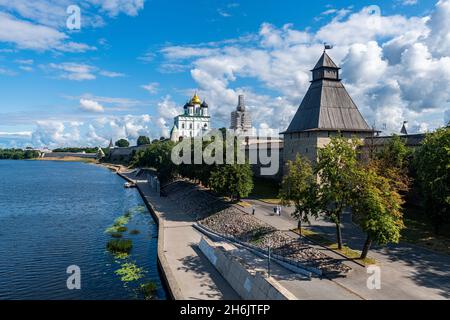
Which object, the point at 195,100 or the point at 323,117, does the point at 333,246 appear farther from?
the point at 195,100

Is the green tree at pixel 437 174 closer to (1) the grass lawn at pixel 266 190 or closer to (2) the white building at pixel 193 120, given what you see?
(1) the grass lawn at pixel 266 190

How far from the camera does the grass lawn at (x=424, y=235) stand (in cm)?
2764

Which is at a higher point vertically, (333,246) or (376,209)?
(376,209)

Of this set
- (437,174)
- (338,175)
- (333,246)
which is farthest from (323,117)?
(333,246)

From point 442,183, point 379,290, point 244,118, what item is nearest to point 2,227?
point 379,290

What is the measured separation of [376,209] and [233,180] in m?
24.4

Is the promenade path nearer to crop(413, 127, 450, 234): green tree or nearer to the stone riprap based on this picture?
the stone riprap

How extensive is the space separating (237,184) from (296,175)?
15020 millimetres

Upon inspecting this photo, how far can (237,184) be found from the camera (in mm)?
44562

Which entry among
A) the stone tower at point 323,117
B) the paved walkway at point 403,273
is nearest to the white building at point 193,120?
the stone tower at point 323,117

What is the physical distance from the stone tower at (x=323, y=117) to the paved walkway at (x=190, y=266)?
64.9 ft

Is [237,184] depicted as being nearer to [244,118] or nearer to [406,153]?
[406,153]

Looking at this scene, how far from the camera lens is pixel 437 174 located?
28562 mm
